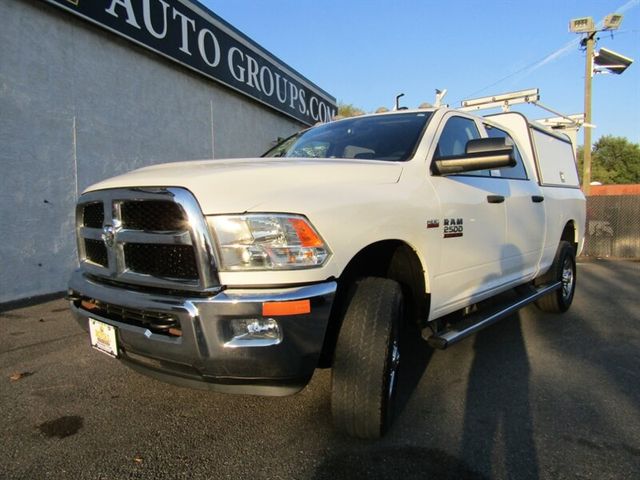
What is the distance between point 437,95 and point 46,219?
17.1 ft

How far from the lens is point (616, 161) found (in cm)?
4250

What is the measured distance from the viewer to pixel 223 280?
2.17 meters

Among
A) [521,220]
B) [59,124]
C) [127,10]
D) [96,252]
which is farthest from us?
[127,10]

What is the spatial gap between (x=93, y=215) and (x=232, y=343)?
52.3 inches

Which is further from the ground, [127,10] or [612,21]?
[612,21]

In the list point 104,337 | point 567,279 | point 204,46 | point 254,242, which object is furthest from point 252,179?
point 204,46

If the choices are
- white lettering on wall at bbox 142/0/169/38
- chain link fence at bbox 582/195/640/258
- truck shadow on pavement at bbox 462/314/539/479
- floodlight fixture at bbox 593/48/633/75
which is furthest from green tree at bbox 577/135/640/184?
truck shadow on pavement at bbox 462/314/539/479

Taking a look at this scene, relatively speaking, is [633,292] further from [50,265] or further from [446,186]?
[50,265]

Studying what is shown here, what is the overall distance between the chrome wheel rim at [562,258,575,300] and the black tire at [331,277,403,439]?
376 cm

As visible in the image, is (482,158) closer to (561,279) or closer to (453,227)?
(453,227)

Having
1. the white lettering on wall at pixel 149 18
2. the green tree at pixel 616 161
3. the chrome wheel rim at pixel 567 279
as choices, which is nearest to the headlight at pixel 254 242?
the chrome wheel rim at pixel 567 279

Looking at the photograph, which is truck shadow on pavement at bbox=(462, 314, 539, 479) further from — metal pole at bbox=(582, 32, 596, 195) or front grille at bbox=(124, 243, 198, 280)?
metal pole at bbox=(582, 32, 596, 195)

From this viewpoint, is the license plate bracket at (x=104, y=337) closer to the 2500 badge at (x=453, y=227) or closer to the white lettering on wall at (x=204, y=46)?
the 2500 badge at (x=453, y=227)

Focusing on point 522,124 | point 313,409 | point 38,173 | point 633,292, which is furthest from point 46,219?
point 633,292
